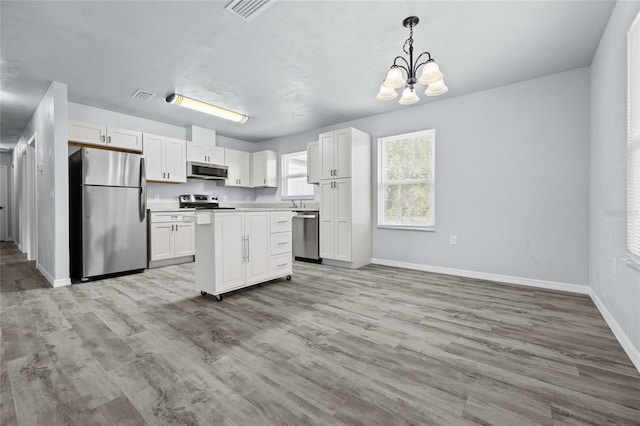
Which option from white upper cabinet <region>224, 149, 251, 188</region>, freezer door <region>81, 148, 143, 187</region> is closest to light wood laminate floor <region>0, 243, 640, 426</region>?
freezer door <region>81, 148, 143, 187</region>

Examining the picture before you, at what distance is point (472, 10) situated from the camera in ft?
7.57

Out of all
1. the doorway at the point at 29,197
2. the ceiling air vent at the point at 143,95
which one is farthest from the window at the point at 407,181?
the doorway at the point at 29,197

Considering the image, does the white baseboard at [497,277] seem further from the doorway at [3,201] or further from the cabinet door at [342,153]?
the doorway at [3,201]

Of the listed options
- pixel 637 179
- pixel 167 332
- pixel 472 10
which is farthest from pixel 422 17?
pixel 167 332

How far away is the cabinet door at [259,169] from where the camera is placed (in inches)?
251

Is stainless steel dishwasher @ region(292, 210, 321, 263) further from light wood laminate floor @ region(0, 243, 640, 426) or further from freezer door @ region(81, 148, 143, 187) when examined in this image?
freezer door @ region(81, 148, 143, 187)

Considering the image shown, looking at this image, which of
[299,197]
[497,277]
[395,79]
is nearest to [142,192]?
[299,197]

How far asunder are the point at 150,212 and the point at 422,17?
4.47 metres

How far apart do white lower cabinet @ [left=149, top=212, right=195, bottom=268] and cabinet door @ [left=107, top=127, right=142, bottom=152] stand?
114cm

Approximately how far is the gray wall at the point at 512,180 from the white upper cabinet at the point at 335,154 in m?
0.98

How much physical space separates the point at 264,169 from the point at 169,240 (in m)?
2.48

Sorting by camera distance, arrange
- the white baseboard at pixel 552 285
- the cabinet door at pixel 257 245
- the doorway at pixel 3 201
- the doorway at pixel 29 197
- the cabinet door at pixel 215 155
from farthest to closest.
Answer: the doorway at pixel 3 201 < the cabinet door at pixel 215 155 < the doorway at pixel 29 197 < the cabinet door at pixel 257 245 < the white baseboard at pixel 552 285

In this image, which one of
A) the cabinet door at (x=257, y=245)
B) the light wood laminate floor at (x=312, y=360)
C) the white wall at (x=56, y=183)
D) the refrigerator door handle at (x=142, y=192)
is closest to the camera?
the light wood laminate floor at (x=312, y=360)

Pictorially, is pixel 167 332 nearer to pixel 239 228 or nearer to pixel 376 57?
pixel 239 228
